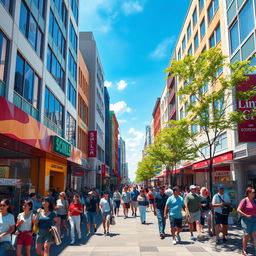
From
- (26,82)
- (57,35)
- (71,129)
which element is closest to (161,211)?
(26,82)

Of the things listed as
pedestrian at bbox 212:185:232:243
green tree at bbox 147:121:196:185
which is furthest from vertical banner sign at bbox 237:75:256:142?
green tree at bbox 147:121:196:185

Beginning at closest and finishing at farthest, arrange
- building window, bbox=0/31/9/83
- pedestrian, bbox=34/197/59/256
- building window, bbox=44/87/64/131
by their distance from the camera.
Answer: pedestrian, bbox=34/197/59/256
building window, bbox=0/31/9/83
building window, bbox=44/87/64/131

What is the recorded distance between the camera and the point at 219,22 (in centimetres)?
2252

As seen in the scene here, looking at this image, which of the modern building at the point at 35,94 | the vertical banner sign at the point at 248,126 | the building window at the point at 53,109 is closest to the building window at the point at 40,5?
the modern building at the point at 35,94

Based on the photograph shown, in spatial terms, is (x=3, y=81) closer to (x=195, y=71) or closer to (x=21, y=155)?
(x=21, y=155)

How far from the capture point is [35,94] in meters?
16.5

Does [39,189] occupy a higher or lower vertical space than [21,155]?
lower

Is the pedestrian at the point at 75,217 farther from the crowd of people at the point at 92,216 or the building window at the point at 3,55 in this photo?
the building window at the point at 3,55

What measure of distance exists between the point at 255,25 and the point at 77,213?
13719 millimetres

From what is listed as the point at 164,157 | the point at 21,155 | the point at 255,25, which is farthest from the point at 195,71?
the point at 164,157

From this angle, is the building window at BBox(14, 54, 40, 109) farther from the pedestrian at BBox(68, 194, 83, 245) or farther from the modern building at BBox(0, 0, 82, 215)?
the pedestrian at BBox(68, 194, 83, 245)

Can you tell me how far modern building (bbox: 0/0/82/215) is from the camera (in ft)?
40.0

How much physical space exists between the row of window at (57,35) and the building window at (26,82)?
206 inches

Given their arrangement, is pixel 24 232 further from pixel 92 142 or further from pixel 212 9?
pixel 92 142
